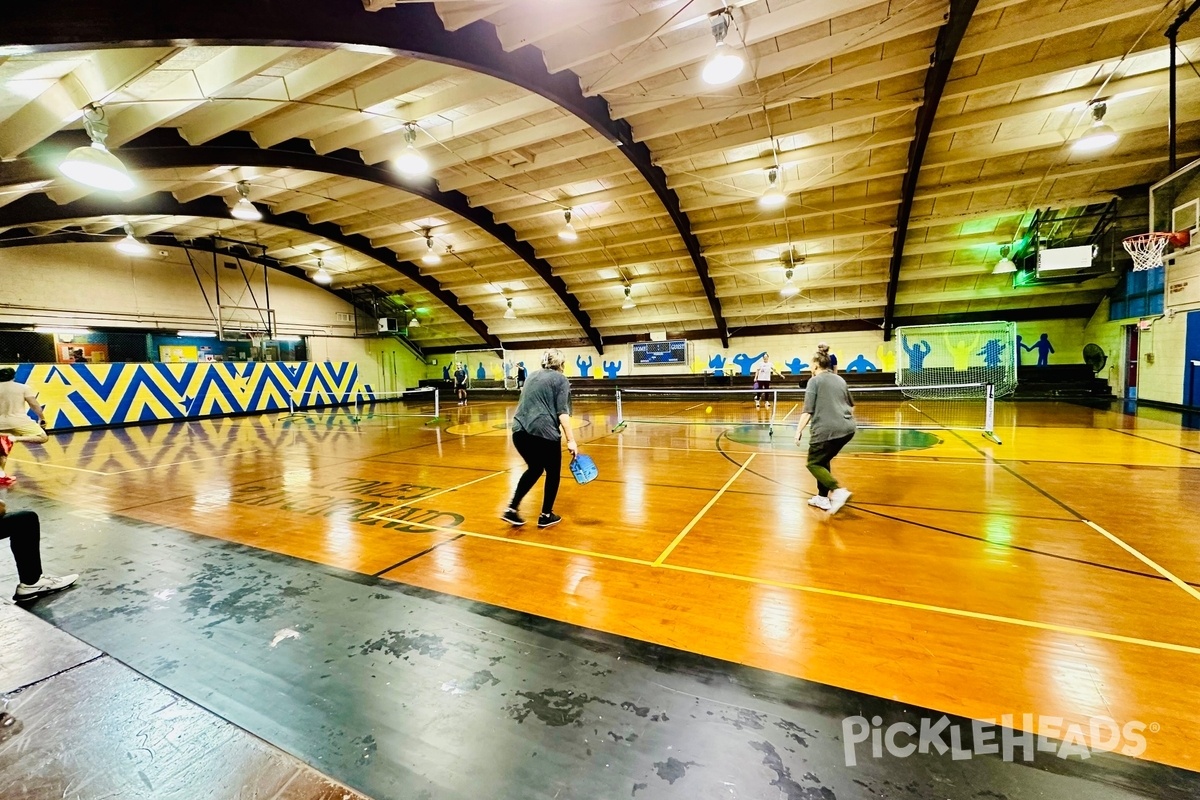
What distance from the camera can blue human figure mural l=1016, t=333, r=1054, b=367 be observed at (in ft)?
53.8

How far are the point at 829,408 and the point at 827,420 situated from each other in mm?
125

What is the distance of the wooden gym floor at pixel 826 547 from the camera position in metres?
2.32

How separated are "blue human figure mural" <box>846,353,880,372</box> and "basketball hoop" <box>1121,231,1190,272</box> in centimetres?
876

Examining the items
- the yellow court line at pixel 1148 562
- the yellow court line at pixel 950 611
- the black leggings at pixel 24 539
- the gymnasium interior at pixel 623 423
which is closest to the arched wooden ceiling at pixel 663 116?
the gymnasium interior at pixel 623 423

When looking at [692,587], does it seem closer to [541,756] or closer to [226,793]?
[541,756]

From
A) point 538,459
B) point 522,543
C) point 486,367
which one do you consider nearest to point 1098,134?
point 538,459

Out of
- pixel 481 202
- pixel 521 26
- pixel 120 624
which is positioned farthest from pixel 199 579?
pixel 481 202

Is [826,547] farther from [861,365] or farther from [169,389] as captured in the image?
[169,389]

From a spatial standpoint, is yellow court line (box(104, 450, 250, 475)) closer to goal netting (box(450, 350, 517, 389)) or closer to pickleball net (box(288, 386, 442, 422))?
pickleball net (box(288, 386, 442, 422))

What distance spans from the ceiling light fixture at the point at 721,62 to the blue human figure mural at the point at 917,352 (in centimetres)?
1604

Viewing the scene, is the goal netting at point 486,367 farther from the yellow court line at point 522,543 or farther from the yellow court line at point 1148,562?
the yellow court line at point 1148,562

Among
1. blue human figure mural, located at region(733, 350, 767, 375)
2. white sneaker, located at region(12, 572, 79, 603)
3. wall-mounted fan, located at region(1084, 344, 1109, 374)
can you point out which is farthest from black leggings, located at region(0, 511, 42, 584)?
wall-mounted fan, located at region(1084, 344, 1109, 374)

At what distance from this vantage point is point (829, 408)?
461 centimetres

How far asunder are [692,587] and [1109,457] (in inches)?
309
